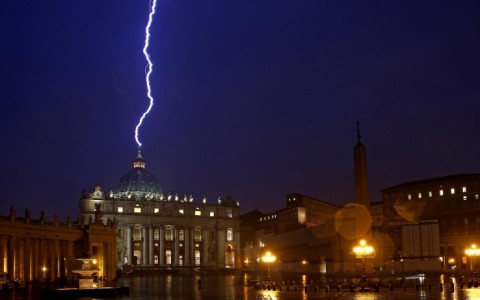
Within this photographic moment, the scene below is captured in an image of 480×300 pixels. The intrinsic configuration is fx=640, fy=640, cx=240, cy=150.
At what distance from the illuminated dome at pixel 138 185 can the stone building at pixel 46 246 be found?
267 feet

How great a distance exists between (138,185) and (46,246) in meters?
96.8

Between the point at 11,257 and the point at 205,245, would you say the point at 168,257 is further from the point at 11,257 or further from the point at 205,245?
the point at 11,257

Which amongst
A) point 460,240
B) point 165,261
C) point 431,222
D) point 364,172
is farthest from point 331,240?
point 165,261

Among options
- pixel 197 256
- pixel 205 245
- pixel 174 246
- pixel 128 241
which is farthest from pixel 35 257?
pixel 205 245

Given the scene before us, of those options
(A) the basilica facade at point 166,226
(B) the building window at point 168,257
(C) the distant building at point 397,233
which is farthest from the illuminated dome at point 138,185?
(C) the distant building at point 397,233

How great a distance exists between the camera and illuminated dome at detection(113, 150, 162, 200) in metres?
155

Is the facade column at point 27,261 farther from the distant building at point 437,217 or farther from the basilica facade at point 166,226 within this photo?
the basilica facade at point 166,226

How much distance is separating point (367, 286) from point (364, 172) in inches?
432

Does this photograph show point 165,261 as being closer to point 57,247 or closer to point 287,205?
point 287,205

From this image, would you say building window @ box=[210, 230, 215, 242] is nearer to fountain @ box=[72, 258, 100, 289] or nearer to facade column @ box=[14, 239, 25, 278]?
facade column @ box=[14, 239, 25, 278]

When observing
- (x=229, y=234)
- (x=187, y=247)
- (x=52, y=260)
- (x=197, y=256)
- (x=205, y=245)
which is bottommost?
(x=197, y=256)

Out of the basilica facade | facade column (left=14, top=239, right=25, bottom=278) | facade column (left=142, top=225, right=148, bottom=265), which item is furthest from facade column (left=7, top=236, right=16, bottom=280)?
facade column (left=142, top=225, right=148, bottom=265)

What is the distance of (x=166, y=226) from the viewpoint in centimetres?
14500

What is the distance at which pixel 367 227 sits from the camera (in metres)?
→ 57.1
